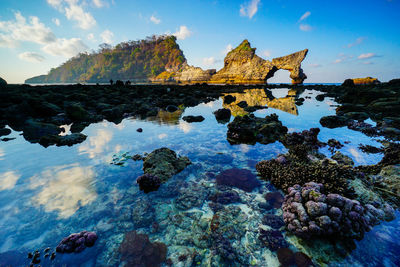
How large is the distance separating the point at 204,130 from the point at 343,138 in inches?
370

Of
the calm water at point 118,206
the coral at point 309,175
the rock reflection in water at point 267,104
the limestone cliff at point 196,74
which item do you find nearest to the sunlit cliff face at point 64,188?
the calm water at point 118,206

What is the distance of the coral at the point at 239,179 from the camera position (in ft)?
19.8

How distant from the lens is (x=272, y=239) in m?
3.90

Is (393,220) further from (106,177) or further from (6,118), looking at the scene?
(6,118)

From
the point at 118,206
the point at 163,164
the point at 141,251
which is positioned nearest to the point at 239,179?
the point at 163,164

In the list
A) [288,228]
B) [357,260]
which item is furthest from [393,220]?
[288,228]

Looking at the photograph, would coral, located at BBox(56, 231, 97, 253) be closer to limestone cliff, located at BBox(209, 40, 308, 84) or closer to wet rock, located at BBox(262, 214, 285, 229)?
wet rock, located at BBox(262, 214, 285, 229)

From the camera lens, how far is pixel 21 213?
4.58 m

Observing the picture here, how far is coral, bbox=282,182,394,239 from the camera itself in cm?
371

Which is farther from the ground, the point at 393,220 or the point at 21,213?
the point at 393,220

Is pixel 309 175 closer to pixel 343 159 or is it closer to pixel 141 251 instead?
pixel 343 159

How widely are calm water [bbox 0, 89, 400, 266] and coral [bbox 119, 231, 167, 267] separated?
149 mm

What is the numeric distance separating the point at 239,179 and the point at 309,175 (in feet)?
8.10

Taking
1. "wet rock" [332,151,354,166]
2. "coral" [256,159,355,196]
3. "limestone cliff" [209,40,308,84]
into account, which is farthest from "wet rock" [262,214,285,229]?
"limestone cliff" [209,40,308,84]
